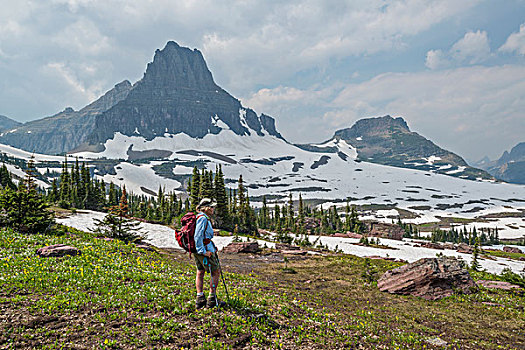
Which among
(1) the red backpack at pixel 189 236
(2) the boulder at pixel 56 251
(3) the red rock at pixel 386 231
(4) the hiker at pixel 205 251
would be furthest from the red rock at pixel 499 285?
(3) the red rock at pixel 386 231

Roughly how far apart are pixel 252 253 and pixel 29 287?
1008 inches

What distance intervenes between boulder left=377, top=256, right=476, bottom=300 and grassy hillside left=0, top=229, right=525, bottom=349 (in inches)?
32.8

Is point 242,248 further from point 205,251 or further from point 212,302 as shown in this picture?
point 205,251

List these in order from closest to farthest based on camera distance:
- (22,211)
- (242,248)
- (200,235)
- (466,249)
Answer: (200,235) < (22,211) < (242,248) < (466,249)

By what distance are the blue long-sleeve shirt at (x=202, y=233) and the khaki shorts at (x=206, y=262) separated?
0.31 metres

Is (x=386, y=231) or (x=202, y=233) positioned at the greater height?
(x=202, y=233)

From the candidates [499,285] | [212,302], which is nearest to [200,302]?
[212,302]

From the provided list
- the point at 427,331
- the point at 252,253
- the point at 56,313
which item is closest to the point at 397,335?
the point at 427,331

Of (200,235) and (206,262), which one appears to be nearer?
(200,235)

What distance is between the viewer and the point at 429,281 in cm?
1705

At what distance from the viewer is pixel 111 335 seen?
7367 mm

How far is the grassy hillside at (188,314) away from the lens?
293 inches

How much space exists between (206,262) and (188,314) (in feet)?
5.55

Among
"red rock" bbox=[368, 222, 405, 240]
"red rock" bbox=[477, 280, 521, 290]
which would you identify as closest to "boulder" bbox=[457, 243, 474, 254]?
"red rock" bbox=[368, 222, 405, 240]
